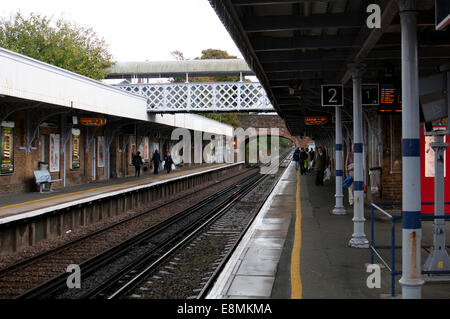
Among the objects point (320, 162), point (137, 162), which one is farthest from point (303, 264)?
point (137, 162)

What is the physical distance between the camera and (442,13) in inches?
130

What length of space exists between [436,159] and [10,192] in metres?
13.4

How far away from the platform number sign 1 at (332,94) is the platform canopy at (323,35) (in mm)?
245

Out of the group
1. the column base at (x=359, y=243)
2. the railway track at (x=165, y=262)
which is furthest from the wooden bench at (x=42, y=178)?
the column base at (x=359, y=243)

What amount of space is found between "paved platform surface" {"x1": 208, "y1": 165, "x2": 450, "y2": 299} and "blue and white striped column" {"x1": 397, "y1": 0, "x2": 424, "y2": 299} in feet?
3.89

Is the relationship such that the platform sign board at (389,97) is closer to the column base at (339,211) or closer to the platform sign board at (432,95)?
the platform sign board at (432,95)

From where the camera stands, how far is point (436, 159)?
583 centimetres

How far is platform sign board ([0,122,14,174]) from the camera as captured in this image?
47.2 feet

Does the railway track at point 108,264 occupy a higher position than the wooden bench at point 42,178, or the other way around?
the wooden bench at point 42,178

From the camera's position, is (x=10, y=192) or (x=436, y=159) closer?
(x=436, y=159)

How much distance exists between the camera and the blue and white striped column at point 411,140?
4078mm

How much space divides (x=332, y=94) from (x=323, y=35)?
262 centimetres
